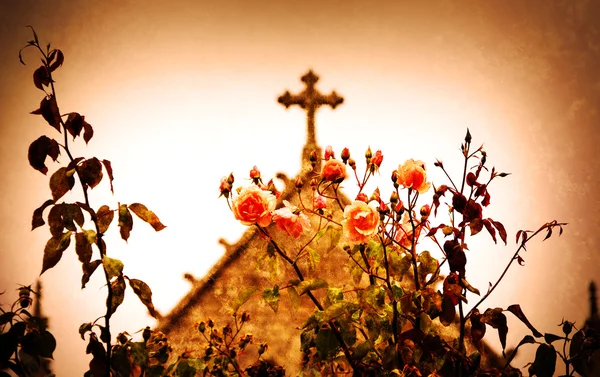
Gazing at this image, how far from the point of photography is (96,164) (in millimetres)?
1121

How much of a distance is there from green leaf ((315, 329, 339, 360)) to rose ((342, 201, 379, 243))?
268 mm

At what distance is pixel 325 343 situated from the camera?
1.23 m

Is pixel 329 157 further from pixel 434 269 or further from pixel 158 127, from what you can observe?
→ pixel 158 127

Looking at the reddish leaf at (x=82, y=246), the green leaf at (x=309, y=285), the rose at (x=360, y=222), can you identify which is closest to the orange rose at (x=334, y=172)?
the rose at (x=360, y=222)

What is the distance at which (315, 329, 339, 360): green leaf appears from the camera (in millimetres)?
1229

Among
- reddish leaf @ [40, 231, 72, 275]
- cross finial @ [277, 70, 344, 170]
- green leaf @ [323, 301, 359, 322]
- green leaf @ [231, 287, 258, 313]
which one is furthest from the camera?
cross finial @ [277, 70, 344, 170]

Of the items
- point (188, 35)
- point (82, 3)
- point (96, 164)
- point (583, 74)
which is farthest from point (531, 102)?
point (82, 3)

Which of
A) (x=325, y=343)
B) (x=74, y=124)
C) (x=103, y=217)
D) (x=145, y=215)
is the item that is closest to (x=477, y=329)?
(x=325, y=343)

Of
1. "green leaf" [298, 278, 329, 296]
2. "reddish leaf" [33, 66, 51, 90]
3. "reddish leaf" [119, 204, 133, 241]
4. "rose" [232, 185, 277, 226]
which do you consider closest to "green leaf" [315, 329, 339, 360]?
"green leaf" [298, 278, 329, 296]

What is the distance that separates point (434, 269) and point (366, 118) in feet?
2.17

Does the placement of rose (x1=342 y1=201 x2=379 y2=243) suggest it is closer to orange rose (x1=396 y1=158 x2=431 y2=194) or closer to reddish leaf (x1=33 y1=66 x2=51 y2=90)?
orange rose (x1=396 y1=158 x2=431 y2=194)

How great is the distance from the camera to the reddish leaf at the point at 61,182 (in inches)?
42.9

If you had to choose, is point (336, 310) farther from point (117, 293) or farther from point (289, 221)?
point (117, 293)

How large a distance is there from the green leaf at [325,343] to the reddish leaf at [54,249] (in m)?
0.65
